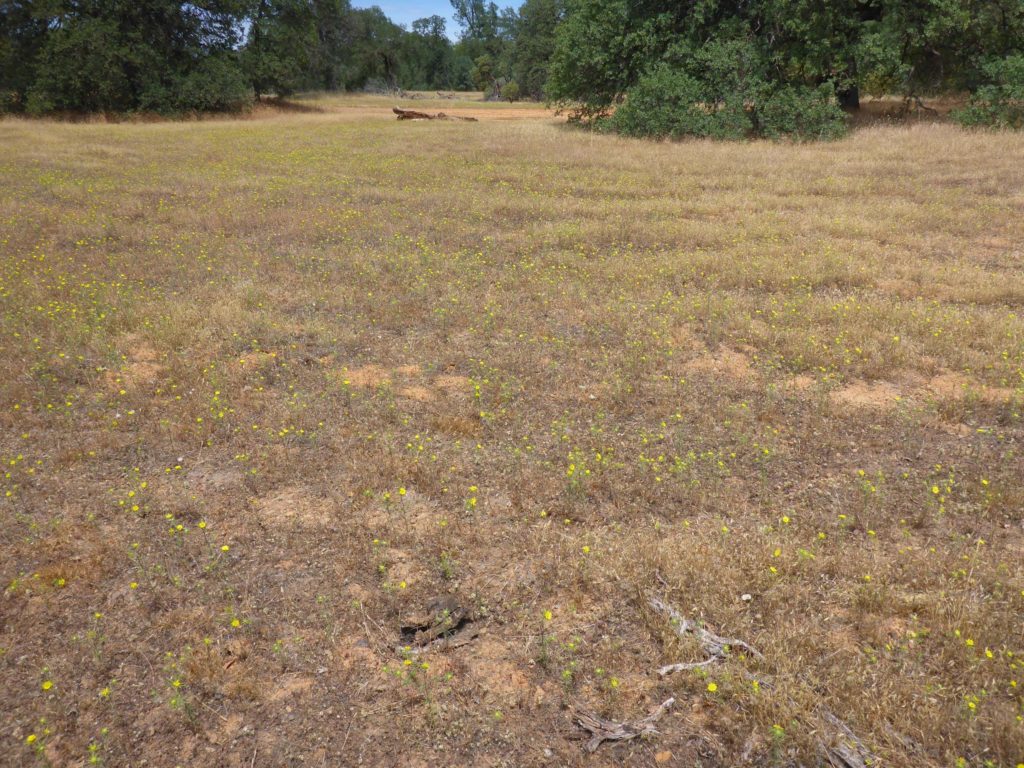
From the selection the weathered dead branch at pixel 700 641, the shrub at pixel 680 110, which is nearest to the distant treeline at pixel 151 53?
the shrub at pixel 680 110

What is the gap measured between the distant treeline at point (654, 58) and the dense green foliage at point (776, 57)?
52 mm

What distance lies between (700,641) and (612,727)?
68cm

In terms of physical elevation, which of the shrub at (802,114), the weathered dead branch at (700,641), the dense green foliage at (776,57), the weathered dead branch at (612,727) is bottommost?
the weathered dead branch at (612,727)

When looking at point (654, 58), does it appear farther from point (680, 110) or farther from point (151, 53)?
point (151, 53)

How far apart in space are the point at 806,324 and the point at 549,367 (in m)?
2.97

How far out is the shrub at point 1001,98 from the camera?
18.7m

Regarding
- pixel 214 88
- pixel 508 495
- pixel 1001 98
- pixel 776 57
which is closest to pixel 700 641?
pixel 508 495

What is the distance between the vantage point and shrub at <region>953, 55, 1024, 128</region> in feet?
61.3

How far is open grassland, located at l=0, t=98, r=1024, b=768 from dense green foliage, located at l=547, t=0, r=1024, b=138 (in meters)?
11.8

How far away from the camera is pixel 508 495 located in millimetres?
4637

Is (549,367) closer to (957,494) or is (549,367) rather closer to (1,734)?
(957,494)

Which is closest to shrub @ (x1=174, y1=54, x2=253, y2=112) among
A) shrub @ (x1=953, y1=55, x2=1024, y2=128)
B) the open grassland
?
the open grassland

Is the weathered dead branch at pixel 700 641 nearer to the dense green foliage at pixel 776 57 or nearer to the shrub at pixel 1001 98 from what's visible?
the dense green foliage at pixel 776 57

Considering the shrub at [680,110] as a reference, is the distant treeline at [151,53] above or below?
above
